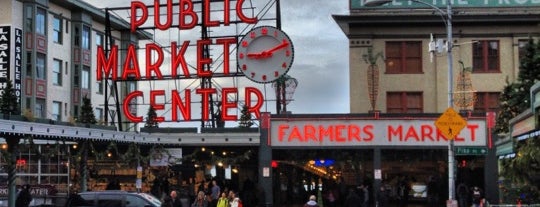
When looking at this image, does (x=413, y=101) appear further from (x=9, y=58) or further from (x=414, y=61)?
(x=9, y=58)

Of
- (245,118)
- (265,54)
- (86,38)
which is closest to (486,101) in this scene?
(265,54)

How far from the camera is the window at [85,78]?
5769 centimetres

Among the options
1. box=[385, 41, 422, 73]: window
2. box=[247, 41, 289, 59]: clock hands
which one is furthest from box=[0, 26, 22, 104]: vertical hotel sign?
box=[385, 41, 422, 73]: window

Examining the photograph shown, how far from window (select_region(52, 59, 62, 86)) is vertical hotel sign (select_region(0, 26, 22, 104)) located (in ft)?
18.1

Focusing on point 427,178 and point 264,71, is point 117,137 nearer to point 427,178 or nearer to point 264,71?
point 264,71

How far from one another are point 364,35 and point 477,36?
6.60 meters

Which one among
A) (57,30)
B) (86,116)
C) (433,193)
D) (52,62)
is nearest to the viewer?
(433,193)

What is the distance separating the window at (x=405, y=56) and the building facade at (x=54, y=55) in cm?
1695

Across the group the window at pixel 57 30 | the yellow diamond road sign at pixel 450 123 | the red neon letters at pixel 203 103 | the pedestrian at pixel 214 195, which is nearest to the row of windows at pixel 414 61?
the red neon letters at pixel 203 103

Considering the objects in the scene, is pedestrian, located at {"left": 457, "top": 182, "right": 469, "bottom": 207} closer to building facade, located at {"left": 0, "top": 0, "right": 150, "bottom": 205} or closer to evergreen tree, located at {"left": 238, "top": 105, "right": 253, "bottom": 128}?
evergreen tree, located at {"left": 238, "top": 105, "right": 253, "bottom": 128}

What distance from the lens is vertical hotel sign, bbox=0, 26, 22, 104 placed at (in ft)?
151

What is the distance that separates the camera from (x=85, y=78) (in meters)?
58.3

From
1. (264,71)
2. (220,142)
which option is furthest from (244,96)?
(220,142)

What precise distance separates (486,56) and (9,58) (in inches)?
1121
